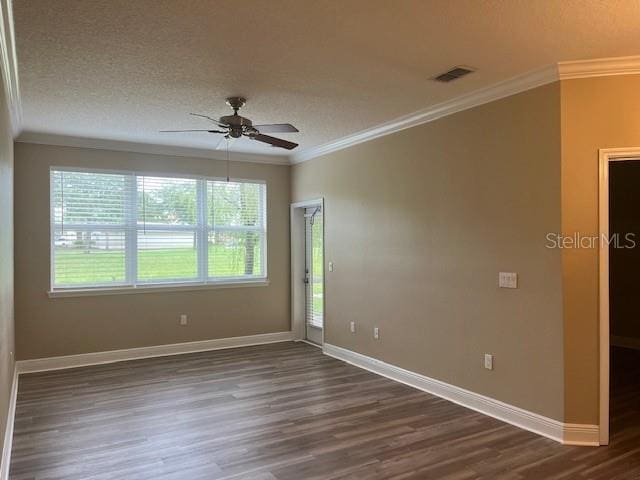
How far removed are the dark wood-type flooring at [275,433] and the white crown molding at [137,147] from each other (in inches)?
103

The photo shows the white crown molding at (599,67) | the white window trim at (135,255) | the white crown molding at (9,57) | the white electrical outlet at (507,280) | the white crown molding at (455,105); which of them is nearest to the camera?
the white crown molding at (9,57)

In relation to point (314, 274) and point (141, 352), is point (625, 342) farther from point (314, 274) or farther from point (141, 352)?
point (141, 352)

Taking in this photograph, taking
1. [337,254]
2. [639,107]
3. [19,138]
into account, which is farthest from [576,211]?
[19,138]

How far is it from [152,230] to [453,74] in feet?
13.6

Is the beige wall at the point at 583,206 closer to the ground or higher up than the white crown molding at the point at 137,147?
closer to the ground

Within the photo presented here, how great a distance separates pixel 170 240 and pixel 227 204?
0.93 m

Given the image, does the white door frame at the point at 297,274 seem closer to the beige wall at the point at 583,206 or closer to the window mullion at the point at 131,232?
the window mullion at the point at 131,232

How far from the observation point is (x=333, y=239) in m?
5.97

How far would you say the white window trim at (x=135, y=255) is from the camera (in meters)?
5.45

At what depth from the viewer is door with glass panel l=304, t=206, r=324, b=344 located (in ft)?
21.2

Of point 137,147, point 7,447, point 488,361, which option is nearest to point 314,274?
point 137,147

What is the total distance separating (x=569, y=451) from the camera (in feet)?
10.4

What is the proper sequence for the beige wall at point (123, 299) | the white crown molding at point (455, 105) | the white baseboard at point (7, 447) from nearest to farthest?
the white baseboard at point (7, 447), the white crown molding at point (455, 105), the beige wall at point (123, 299)

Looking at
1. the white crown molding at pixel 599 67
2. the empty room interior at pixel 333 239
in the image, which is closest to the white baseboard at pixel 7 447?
the empty room interior at pixel 333 239
